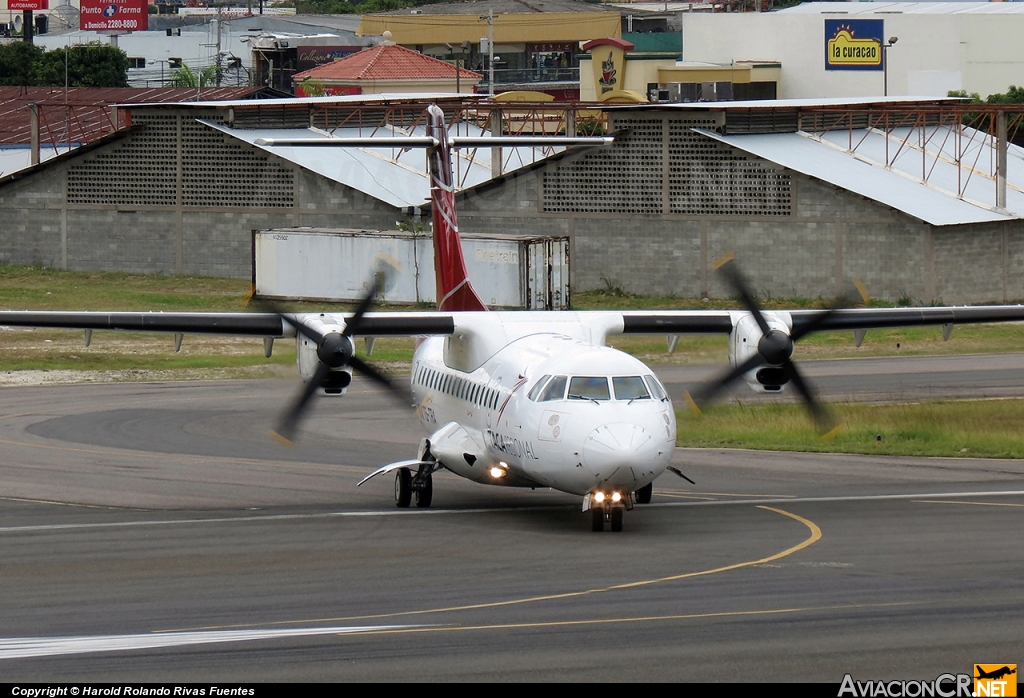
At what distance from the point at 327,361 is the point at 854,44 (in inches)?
3413

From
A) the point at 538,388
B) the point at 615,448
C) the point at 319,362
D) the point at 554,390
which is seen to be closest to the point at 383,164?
the point at 319,362

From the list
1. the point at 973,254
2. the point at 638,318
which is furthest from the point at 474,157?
A: the point at 638,318

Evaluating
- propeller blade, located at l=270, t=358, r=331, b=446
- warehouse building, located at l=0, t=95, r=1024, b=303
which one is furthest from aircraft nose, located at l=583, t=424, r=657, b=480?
warehouse building, located at l=0, t=95, r=1024, b=303

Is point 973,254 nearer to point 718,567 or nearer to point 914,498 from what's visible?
point 914,498

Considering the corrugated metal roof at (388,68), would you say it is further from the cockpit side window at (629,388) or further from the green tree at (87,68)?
the cockpit side window at (629,388)

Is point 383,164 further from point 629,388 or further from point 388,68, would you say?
point 629,388

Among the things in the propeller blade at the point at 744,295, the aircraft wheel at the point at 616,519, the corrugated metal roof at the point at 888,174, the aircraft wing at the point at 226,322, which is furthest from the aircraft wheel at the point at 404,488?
the corrugated metal roof at the point at 888,174

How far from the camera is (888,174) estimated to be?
194 feet

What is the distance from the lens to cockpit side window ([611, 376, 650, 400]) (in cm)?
2166

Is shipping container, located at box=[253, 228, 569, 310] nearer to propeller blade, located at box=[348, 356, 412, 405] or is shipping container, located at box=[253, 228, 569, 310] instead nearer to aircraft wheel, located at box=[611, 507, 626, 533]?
propeller blade, located at box=[348, 356, 412, 405]

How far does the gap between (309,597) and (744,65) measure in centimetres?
9354

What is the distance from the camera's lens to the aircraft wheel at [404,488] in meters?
25.7

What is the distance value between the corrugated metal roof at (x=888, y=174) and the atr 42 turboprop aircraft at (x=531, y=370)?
91.3 feet

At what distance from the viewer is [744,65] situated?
106688mm
